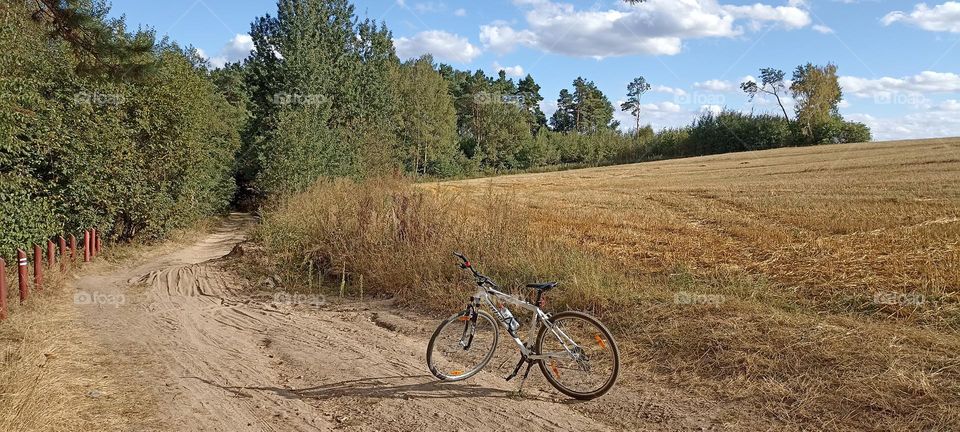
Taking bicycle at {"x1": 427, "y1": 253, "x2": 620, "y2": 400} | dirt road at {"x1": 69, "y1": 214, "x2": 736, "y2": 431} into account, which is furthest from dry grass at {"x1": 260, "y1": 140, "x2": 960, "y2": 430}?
dirt road at {"x1": 69, "y1": 214, "x2": 736, "y2": 431}

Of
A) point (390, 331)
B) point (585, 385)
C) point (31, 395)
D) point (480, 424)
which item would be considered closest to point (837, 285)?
point (585, 385)

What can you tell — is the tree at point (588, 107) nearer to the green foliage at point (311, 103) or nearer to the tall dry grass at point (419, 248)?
the green foliage at point (311, 103)

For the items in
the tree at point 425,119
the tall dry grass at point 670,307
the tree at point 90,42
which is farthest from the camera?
the tree at point 425,119

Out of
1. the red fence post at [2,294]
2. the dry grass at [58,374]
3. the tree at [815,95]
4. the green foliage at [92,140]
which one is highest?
the tree at [815,95]

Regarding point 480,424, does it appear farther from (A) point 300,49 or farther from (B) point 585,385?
(A) point 300,49

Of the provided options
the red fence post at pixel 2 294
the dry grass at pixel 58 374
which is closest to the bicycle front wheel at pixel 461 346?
the dry grass at pixel 58 374

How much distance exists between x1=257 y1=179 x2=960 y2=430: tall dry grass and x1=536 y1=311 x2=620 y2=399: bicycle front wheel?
1.30ft

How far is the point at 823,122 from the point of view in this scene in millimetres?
63281

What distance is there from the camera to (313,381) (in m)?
5.99

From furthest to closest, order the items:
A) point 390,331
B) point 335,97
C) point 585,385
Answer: point 335,97
point 390,331
point 585,385

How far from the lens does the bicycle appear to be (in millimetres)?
5513

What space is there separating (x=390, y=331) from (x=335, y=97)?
31.0m

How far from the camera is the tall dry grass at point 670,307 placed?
493 cm

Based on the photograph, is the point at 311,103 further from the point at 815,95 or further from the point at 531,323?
the point at 815,95
